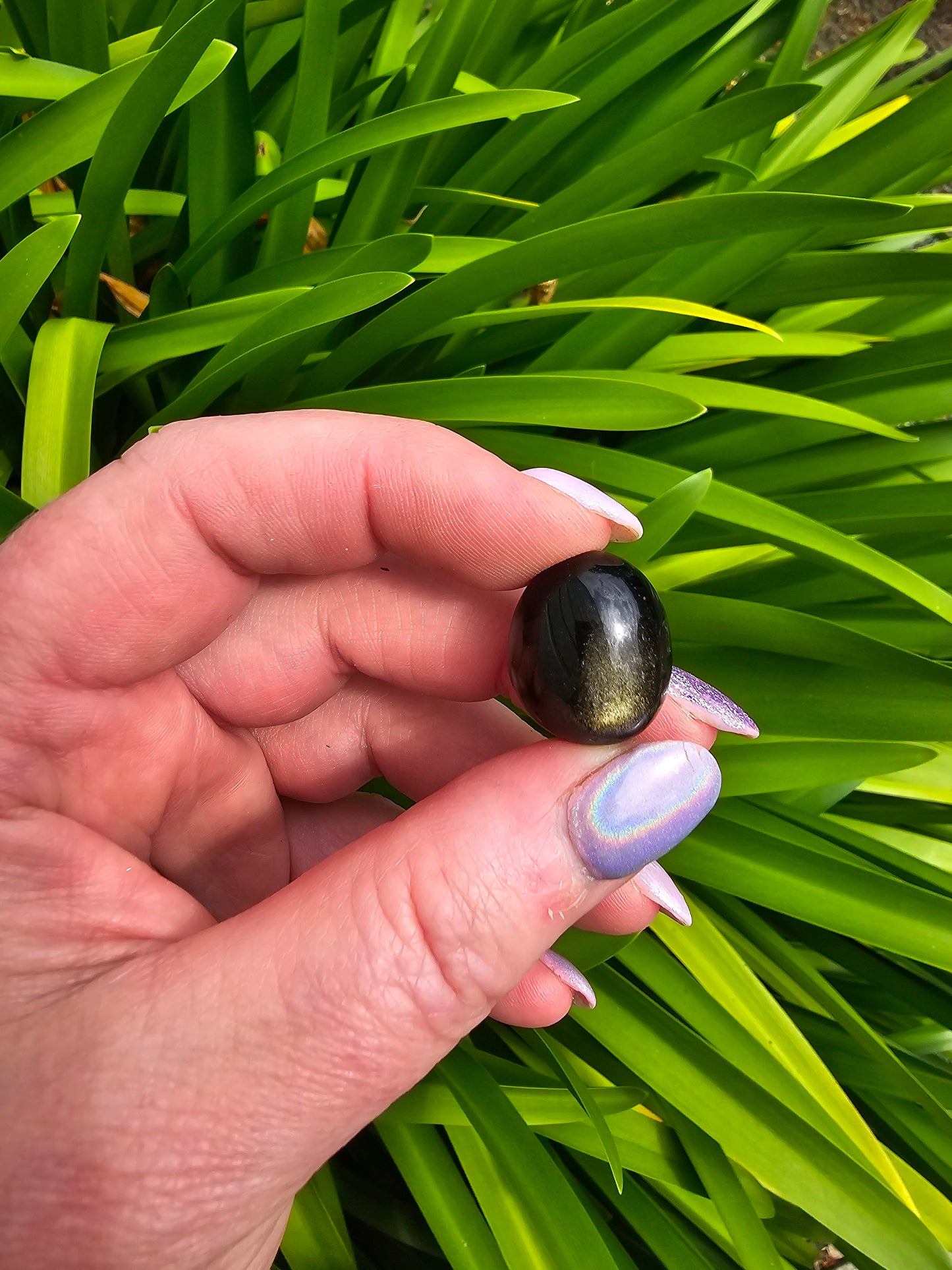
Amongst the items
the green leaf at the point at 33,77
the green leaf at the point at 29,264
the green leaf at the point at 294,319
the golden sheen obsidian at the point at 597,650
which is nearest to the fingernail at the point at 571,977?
the golden sheen obsidian at the point at 597,650

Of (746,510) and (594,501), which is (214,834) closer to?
(594,501)

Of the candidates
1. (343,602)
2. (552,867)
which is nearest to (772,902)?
(552,867)

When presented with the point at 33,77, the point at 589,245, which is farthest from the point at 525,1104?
the point at 33,77

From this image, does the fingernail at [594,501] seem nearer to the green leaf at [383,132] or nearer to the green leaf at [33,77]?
the green leaf at [383,132]

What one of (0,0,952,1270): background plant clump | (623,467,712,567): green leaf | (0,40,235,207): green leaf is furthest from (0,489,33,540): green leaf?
(623,467,712,567): green leaf

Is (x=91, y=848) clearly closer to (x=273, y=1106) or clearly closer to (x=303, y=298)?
(x=273, y=1106)

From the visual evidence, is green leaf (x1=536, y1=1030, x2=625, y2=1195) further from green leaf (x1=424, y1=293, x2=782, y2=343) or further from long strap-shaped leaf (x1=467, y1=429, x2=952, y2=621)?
green leaf (x1=424, y1=293, x2=782, y2=343)
